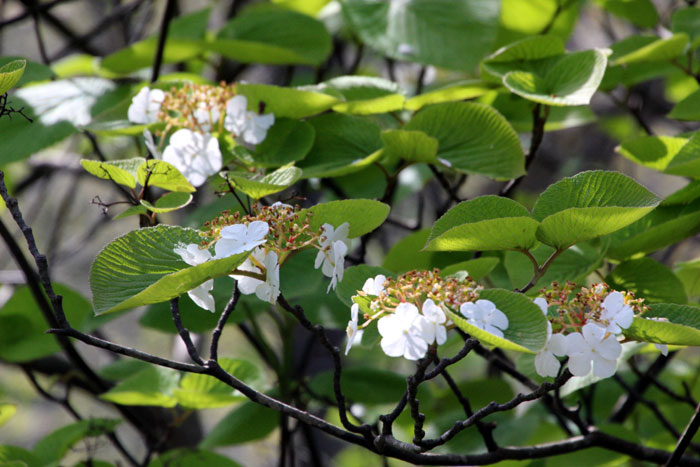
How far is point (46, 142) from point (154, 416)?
626 millimetres

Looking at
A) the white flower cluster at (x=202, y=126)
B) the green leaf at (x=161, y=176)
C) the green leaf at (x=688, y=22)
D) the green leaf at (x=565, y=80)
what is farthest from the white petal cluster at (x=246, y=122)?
the green leaf at (x=688, y=22)

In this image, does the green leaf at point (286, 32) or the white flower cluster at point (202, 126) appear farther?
the green leaf at point (286, 32)

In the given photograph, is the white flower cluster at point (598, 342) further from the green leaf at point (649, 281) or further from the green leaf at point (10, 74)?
the green leaf at point (10, 74)

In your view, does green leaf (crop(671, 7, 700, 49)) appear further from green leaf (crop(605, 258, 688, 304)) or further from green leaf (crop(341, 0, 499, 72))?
green leaf (crop(605, 258, 688, 304))

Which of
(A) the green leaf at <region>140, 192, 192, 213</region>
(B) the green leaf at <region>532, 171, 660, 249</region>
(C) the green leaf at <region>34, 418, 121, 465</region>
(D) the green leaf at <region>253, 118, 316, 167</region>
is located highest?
(B) the green leaf at <region>532, 171, 660, 249</region>

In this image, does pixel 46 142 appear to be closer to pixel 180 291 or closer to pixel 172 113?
pixel 172 113

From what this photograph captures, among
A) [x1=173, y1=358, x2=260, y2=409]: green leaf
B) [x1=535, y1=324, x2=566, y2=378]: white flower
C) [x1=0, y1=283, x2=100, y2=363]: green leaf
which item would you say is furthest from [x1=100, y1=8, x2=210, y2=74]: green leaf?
[x1=535, y1=324, x2=566, y2=378]: white flower

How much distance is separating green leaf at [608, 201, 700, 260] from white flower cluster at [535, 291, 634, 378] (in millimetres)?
191

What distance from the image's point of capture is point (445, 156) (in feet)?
2.40

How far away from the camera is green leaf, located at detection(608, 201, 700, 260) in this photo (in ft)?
2.06

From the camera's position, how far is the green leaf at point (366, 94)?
0.72 m

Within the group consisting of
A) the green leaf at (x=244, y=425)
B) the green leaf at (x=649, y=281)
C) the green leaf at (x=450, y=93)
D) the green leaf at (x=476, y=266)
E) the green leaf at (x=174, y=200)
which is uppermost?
the green leaf at (x=174, y=200)

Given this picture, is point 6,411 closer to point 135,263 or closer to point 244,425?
point 244,425

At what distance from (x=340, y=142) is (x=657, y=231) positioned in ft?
1.09
